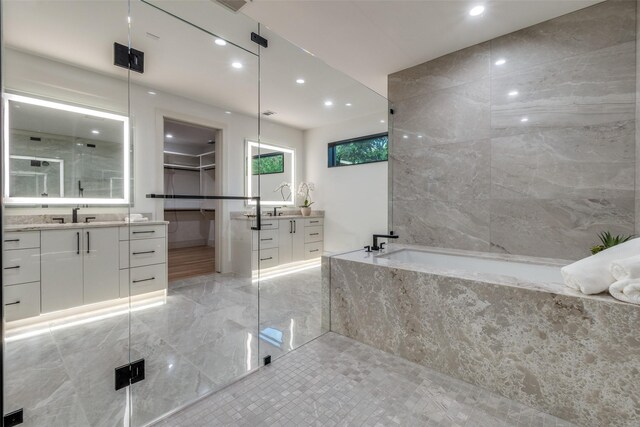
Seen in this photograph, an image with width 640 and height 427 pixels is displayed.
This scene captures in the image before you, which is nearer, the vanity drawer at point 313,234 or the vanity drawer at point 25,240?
the vanity drawer at point 25,240

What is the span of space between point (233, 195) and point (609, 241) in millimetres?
3002

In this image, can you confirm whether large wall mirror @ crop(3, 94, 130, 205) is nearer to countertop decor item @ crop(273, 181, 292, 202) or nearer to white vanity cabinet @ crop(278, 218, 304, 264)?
countertop decor item @ crop(273, 181, 292, 202)

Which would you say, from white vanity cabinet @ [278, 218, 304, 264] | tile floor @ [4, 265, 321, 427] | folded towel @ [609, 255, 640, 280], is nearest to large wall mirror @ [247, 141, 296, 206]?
white vanity cabinet @ [278, 218, 304, 264]

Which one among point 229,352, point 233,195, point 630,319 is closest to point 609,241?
point 630,319

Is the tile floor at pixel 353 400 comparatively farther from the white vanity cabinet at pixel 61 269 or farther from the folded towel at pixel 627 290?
the white vanity cabinet at pixel 61 269

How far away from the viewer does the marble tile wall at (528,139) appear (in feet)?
6.79

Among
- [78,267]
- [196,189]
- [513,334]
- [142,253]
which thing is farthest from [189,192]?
[513,334]

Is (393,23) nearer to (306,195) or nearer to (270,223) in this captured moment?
(306,195)

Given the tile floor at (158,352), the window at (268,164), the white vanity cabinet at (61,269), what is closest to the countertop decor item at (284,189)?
the window at (268,164)

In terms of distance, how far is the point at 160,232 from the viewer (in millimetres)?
2367

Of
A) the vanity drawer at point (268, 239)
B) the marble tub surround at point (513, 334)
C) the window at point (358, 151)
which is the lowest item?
the marble tub surround at point (513, 334)

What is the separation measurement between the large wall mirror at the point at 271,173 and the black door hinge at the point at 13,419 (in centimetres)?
203

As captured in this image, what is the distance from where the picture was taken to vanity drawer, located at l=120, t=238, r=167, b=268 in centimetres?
243

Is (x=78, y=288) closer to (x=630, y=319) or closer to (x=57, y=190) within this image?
(x=57, y=190)
